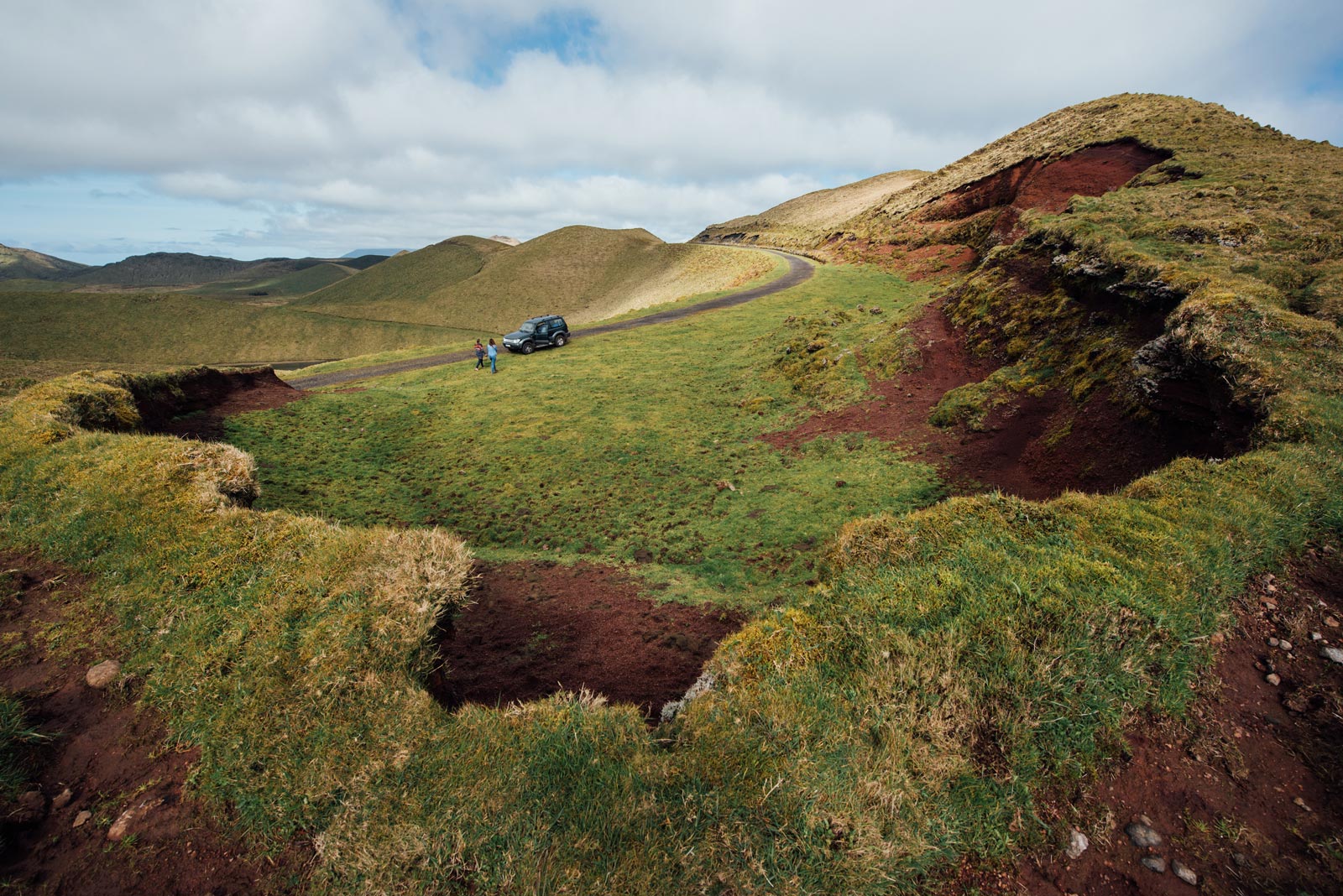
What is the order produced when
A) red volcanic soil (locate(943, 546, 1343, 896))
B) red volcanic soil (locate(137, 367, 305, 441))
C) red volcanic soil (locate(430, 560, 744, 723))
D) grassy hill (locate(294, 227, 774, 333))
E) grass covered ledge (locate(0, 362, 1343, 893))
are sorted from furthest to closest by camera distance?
1. grassy hill (locate(294, 227, 774, 333))
2. red volcanic soil (locate(137, 367, 305, 441))
3. red volcanic soil (locate(430, 560, 744, 723))
4. grass covered ledge (locate(0, 362, 1343, 893))
5. red volcanic soil (locate(943, 546, 1343, 896))

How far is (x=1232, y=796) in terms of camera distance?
3820 millimetres

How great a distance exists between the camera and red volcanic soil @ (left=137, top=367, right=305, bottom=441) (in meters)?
14.2

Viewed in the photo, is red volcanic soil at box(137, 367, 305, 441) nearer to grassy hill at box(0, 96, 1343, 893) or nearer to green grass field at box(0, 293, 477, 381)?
grassy hill at box(0, 96, 1343, 893)

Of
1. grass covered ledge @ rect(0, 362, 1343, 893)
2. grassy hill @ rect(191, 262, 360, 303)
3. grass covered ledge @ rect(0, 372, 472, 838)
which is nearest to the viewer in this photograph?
grass covered ledge @ rect(0, 362, 1343, 893)

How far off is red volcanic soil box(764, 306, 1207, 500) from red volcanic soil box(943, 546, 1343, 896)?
14.0 feet

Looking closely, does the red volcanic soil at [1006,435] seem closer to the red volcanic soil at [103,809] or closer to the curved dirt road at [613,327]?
the red volcanic soil at [103,809]

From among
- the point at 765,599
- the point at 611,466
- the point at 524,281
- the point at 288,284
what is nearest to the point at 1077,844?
the point at 765,599

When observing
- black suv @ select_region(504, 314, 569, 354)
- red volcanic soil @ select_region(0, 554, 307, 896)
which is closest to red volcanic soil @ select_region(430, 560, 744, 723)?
red volcanic soil @ select_region(0, 554, 307, 896)

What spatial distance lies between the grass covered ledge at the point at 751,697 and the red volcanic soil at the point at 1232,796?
0.69 ft

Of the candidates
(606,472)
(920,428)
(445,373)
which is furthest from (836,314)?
(445,373)

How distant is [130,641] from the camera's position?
5734 millimetres

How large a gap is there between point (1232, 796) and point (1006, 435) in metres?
10.6

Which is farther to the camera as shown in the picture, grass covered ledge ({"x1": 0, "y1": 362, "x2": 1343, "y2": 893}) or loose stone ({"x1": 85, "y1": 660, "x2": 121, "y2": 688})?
loose stone ({"x1": 85, "y1": 660, "x2": 121, "y2": 688})

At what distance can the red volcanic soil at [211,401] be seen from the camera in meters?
14.2
